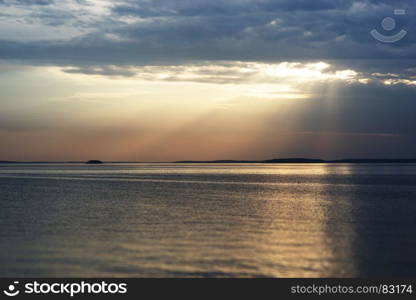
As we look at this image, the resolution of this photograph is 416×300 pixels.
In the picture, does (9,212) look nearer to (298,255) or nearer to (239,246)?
(239,246)

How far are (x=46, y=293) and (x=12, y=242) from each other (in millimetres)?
10021

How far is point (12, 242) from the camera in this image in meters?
25.8

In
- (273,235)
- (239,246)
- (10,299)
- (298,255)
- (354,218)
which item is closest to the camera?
(10,299)

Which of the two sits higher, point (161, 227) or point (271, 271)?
point (161, 227)

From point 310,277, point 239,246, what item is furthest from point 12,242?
point 310,277

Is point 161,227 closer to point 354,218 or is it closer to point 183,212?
point 183,212

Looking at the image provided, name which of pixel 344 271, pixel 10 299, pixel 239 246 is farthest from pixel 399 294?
pixel 10 299

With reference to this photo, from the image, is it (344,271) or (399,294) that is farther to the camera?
(344,271)

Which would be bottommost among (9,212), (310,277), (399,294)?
(399,294)

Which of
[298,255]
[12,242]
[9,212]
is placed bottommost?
[298,255]

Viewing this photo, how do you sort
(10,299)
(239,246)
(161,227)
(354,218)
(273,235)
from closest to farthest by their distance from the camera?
(10,299), (239,246), (273,235), (161,227), (354,218)

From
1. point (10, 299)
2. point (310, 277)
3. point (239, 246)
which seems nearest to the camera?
point (10, 299)

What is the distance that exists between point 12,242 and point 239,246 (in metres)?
11.1

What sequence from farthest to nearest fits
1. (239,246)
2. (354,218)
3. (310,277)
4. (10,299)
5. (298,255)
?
(354,218) < (239,246) < (298,255) < (310,277) < (10,299)
